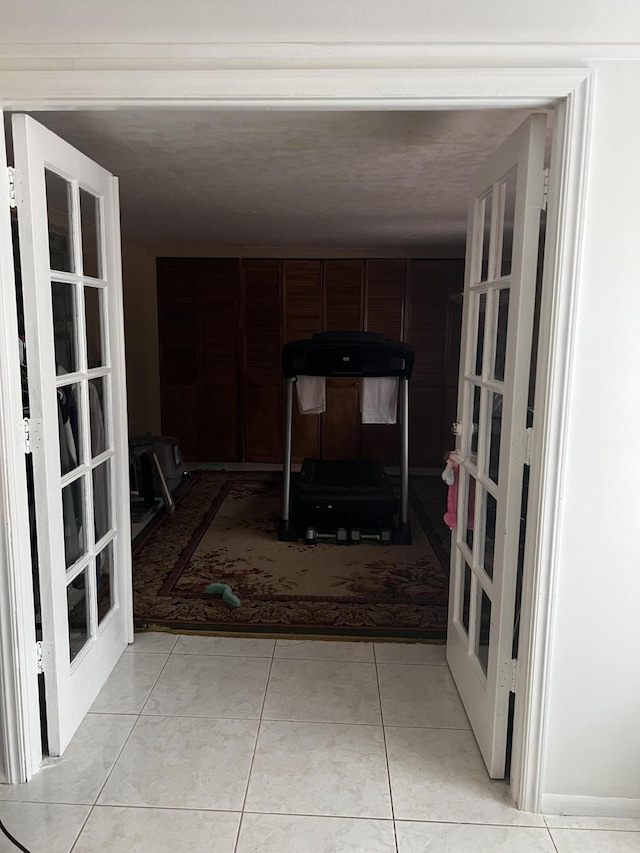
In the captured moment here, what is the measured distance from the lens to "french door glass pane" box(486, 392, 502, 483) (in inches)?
87.7

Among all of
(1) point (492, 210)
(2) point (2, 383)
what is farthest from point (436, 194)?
(2) point (2, 383)

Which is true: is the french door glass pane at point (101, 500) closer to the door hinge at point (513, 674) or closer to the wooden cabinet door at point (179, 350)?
the door hinge at point (513, 674)

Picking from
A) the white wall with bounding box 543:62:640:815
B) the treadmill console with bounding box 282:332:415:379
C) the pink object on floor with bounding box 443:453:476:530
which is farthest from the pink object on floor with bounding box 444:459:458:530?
the treadmill console with bounding box 282:332:415:379

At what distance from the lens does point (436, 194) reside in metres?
3.49

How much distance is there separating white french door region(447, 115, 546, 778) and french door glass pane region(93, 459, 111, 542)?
4.84 feet

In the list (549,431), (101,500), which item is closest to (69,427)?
(101,500)

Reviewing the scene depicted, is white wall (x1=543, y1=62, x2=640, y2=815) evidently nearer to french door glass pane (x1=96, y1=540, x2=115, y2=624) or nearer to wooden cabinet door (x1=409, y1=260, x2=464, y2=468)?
french door glass pane (x1=96, y1=540, x2=115, y2=624)

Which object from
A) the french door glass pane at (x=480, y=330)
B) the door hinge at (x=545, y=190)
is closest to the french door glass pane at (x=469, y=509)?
the french door glass pane at (x=480, y=330)

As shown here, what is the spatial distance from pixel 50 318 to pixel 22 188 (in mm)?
401

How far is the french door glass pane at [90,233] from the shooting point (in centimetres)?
237

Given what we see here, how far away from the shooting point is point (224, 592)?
344 centimetres

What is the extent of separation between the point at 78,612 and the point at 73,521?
1.18 feet

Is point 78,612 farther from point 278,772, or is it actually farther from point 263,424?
point 263,424

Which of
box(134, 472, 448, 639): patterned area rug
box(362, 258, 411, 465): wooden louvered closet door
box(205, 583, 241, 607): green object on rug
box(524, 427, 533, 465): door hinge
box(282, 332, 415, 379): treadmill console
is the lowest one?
box(134, 472, 448, 639): patterned area rug
